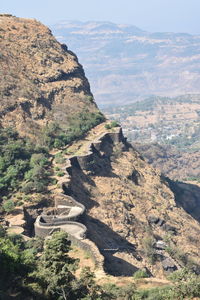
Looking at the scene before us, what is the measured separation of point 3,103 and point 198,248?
35.9 m

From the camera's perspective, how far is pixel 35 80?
236 ft

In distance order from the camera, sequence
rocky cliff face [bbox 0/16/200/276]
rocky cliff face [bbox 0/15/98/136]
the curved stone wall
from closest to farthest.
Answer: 1. the curved stone wall
2. rocky cliff face [bbox 0/16/200/276]
3. rocky cliff face [bbox 0/15/98/136]

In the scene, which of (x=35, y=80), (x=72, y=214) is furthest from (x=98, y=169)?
(x=35, y=80)

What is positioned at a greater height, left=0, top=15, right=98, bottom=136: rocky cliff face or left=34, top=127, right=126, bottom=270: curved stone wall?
left=0, top=15, right=98, bottom=136: rocky cliff face

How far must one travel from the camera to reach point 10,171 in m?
49.1

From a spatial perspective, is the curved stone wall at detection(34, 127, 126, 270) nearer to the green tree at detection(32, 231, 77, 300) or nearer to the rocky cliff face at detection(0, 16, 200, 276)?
the rocky cliff face at detection(0, 16, 200, 276)

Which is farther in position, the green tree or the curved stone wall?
the curved stone wall

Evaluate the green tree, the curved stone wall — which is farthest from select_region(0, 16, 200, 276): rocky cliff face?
the green tree

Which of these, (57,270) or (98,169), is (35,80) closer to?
(98,169)

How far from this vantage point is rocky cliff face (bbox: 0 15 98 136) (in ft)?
213

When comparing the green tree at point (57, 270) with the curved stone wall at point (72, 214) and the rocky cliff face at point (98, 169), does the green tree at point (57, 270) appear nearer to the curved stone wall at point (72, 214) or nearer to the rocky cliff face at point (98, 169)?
the curved stone wall at point (72, 214)

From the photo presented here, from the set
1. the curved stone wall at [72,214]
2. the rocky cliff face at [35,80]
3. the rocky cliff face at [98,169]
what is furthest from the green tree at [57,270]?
the rocky cliff face at [35,80]

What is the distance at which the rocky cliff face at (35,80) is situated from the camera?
213 ft

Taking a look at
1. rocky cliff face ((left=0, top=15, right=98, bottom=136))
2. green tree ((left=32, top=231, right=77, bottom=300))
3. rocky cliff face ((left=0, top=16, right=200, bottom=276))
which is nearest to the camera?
green tree ((left=32, top=231, right=77, bottom=300))
